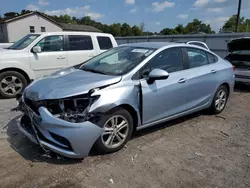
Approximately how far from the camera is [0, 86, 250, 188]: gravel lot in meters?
2.82

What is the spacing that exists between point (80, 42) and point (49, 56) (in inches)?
46.4

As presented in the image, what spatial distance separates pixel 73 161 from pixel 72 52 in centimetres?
464

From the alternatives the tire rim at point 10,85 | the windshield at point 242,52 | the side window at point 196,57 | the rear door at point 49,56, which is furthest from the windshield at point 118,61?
the windshield at point 242,52

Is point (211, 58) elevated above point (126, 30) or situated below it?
below

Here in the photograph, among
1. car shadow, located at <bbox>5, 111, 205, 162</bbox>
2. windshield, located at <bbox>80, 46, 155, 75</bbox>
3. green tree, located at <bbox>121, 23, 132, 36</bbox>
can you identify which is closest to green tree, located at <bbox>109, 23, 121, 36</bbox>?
green tree, located at <bbox>121, 23, 132, 36</bbox>

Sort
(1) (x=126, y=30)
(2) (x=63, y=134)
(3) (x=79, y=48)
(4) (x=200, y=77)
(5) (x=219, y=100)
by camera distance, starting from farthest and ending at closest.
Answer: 1. (1) (x=126, y=30)
2. (3) (x=79, y=48)
3. (5) (x=219, y=100)
4. (4) (x=200, y=77)
5. (2) (x=63, y=134)

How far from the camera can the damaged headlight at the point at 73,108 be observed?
118 inches

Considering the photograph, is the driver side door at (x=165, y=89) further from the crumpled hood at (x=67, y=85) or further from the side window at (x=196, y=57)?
the crumpled hood at (x=67, y=85)

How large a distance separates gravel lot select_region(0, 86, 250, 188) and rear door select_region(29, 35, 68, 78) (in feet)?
7.99

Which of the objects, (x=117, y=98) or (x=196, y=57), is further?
(x=196, y=57)

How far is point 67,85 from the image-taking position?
10.7 feet

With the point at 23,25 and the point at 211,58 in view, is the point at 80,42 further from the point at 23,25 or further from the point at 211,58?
the point at 23,25

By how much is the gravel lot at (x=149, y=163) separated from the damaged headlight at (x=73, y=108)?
645 millimetres

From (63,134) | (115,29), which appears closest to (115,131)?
(63,134)
